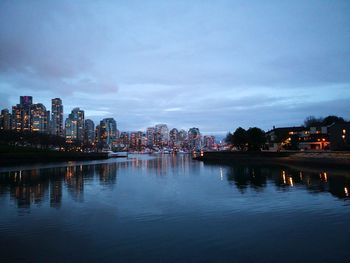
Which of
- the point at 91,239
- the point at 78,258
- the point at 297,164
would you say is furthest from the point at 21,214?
the point at 297,164

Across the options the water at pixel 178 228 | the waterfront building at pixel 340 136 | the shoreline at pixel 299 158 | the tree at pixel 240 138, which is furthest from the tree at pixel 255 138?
the water at pixel 178 228

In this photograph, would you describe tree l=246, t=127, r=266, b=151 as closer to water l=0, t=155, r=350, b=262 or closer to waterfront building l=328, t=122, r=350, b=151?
waterfront building l=328, t=122, r=350, b=151

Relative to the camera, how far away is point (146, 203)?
22594mm

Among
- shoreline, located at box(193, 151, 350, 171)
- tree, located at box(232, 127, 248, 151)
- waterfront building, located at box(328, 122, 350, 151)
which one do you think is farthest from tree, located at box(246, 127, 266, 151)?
waterfront building, located at box(328, 122, 350, 151)

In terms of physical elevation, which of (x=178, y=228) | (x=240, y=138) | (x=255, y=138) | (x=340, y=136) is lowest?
(x=178, y=228)

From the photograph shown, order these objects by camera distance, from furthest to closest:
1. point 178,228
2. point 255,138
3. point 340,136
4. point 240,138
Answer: point 240,138, point 255,138, point 340,136, point 178,228

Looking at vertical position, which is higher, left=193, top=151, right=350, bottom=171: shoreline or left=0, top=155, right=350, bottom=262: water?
left=193, top=151, right=350, bottom=171: shoreline

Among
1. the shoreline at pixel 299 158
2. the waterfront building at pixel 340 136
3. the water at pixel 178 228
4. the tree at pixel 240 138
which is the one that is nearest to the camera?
the water at pixel 178 228

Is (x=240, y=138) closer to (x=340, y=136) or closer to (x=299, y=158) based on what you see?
(x=340, y=136)

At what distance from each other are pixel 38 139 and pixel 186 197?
11153cm

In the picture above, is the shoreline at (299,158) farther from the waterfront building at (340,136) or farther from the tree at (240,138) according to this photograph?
the waterfront building at (340,136)

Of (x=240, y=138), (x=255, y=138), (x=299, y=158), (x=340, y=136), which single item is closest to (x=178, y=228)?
(x=299, y=158)

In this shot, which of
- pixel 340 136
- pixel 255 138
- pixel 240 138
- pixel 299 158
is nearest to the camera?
pixel 299 158

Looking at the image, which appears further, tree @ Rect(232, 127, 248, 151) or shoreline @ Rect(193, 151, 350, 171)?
tree @ Rect(232, 127, 248, 151)
